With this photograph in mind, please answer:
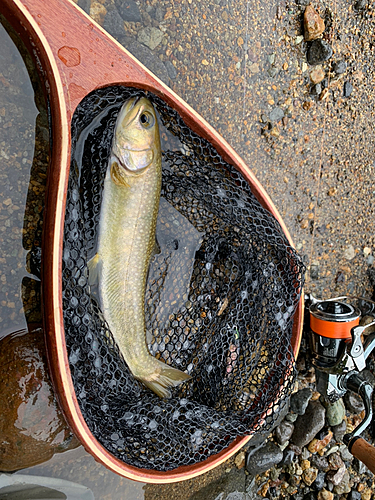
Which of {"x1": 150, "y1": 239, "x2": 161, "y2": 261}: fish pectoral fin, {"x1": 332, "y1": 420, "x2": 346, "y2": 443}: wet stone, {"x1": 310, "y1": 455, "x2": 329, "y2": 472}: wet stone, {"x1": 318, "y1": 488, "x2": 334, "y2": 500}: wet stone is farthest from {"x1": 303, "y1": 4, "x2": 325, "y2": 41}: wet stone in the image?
{"x1": 318, "y1": 488, "x2": 334, "y2": 500}: wet stone

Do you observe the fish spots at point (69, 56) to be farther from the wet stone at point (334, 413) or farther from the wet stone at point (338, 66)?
the wet stone at point (334, 413)

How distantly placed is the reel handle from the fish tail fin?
103 cm

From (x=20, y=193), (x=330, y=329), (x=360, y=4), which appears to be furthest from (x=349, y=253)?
(x=20, y=193)

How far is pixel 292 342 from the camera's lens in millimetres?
2131

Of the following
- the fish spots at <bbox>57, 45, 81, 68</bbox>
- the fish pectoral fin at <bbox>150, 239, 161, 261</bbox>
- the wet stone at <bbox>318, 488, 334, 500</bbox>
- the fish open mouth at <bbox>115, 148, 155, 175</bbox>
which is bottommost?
the wet stone at <bbox>318, 488, 334, 500</bbox>

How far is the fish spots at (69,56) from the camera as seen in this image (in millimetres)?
1436

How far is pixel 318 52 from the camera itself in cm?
254

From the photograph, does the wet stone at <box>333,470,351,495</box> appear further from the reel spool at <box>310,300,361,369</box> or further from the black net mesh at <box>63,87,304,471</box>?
the black net mesh at <box>63,87,304,471</box>

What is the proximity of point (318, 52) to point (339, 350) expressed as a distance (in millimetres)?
1930

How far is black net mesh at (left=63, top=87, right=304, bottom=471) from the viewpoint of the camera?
1.75 metres

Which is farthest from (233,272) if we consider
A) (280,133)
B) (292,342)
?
(280,133)

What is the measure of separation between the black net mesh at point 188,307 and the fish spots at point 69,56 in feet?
0.57

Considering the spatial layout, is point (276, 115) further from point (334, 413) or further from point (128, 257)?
point (334, 413)

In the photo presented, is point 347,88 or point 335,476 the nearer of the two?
point 347,88
